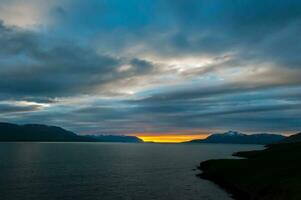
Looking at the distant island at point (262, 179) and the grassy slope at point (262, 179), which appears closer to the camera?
the grassy slope at point (262, 179)

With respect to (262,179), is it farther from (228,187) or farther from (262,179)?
(228,187)

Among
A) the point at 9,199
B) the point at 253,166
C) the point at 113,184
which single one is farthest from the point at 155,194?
the point at 253,166

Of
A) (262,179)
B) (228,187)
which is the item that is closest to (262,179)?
(262,179)

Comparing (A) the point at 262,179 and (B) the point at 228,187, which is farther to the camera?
(B) the point at 228,187

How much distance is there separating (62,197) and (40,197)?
4.35 metres

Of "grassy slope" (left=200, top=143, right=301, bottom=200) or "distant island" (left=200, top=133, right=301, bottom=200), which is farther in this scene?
"distant island" (left=200, top=133, right=301, bottom=200)

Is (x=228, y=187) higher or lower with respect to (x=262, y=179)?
lower

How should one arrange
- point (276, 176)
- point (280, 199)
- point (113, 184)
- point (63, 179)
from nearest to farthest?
point (280, 199), point (276, 176), point (113, 184), point (63, 179)

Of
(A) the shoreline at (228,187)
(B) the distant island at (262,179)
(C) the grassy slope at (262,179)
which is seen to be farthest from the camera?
(A) the shoreline at (228,187)

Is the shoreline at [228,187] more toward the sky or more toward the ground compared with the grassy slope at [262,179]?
more toward the ground

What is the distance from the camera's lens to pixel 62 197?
6525 cm

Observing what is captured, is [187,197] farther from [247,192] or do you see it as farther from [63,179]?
A: [63,179]

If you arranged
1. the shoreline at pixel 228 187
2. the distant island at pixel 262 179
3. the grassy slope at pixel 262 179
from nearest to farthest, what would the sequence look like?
1. the grassy slope at pixel 262 179
2. the distant island at pixel 262 179
3. the shoreline at pixel 228 187

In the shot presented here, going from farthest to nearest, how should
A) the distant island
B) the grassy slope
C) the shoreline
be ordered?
the shoreline < the distant island < the grassy slope
